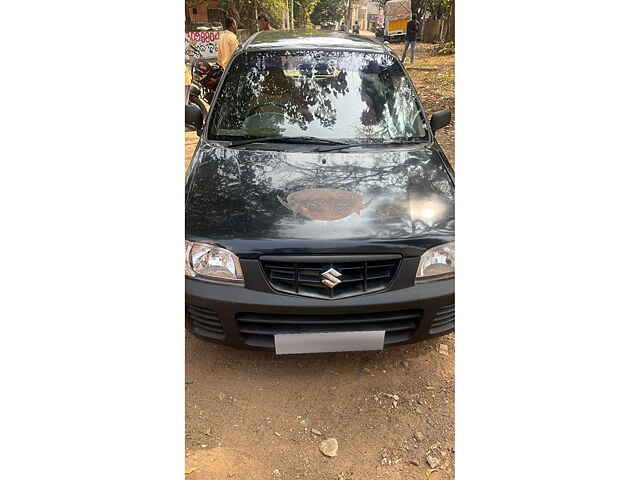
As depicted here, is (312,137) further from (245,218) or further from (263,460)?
(263,460)

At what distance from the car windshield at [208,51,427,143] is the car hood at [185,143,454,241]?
14cm

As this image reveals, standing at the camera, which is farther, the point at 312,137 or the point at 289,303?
the point at 312,137

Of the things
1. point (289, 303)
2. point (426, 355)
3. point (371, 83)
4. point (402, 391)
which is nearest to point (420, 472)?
point (402, 391)

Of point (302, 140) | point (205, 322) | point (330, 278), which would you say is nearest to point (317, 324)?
point (330, 278)

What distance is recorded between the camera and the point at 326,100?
→ 2.36 metres

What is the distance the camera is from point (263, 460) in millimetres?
1892

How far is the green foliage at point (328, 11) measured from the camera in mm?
2162

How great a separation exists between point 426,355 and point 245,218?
35.9 inches

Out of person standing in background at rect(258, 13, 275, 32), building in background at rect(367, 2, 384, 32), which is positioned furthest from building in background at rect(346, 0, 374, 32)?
person standing in background at rect(258, 13, 275, 32)

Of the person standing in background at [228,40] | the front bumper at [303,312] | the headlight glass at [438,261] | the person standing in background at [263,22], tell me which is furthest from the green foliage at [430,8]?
the front bumper at [303,312]

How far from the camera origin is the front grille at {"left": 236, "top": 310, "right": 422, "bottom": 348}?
199 centimetres

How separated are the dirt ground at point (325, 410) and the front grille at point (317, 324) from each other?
0.10 m

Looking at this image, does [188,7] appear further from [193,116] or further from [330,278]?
[330,278]

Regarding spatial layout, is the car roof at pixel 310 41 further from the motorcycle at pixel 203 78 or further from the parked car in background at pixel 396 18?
the motorcycle at pixel 203 78
